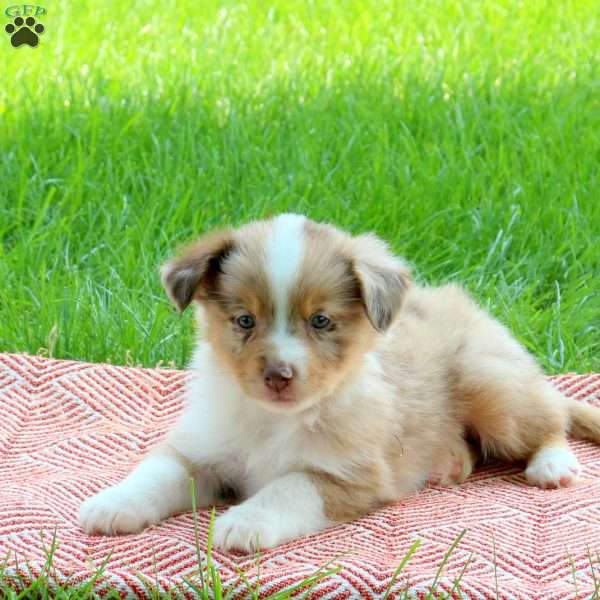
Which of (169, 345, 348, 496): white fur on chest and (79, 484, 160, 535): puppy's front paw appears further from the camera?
(169, 345, 348, 496): white fur on chest

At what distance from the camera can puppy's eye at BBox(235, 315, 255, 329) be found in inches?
161

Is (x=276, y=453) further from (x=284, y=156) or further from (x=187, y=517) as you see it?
(x=284, y=156)

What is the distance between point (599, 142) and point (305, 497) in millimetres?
4441

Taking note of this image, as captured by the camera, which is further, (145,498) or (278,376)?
(145,498)

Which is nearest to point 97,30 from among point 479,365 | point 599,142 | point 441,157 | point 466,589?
point 441,157

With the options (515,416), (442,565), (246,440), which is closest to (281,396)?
(246,440)

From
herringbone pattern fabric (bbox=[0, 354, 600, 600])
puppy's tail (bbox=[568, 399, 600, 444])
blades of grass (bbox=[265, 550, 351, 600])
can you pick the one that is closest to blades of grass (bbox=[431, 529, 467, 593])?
herringbone pattern fabric (bbox=[0, 354, 600, 600])

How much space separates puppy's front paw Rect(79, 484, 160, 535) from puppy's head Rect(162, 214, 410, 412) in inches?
19.8

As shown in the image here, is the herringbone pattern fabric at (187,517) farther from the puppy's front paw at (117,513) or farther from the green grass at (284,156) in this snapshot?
the green grass at (284,156)

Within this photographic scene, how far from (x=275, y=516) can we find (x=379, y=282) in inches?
33.0

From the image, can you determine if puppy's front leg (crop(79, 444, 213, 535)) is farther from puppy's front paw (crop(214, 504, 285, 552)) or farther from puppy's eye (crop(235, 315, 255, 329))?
puppy's eye (crop(235, 315, 255, 329))

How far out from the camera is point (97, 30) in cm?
923

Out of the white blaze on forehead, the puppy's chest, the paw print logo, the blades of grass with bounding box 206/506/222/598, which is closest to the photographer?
the blades of grass with bounding box 206/506/222/598

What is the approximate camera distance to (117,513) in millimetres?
4008
